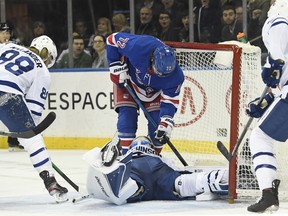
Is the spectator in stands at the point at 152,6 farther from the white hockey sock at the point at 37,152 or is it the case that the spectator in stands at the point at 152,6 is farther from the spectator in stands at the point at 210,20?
the white hockey sock at the point at 37,152

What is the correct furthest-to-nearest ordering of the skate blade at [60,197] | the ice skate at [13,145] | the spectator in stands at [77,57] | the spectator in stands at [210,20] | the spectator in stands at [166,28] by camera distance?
the spectator in stands at [77,57]
the spectator in stands at [166,28]
the ice skate at [13,145]
the spectator in stands at [210,20]
the skate blade at [60,197]

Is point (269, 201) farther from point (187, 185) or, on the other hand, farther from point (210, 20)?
point (210, 20)

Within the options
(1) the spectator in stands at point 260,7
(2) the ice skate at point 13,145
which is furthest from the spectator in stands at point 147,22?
(2) the ice skate at point 13,145

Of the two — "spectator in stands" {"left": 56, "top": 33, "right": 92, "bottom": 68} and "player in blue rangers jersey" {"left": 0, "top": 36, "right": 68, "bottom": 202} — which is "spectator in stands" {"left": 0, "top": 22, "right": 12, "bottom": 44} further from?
"player in blue rangers jersey" {"left": 0, "top": 36, "right": 68, "bottom": 202}

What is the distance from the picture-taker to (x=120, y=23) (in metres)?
8.95

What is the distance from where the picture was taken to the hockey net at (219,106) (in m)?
4.95

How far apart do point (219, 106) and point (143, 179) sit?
1728 millimetres

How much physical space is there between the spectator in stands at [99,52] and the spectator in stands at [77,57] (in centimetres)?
5

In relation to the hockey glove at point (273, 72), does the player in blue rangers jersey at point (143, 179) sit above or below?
below

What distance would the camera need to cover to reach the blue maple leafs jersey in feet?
17.8

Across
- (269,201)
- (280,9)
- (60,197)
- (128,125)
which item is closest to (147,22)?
(128,125)

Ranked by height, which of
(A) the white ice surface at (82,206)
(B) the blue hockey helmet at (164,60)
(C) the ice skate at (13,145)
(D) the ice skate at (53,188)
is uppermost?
(B) the blue hockey helmet at (164,60)

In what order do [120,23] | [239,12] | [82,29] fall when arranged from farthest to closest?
[82,29]
[120,23]
[239,12]

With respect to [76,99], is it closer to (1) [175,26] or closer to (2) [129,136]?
(1) [175,26]
